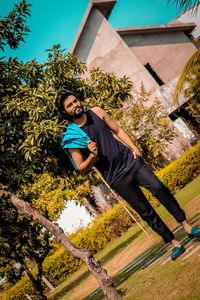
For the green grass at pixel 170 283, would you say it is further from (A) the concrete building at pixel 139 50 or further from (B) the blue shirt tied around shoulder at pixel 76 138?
(A) the concrete building at pixel 139 50

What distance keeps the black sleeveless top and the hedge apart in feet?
32.0

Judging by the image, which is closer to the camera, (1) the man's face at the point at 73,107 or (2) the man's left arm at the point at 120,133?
(1) the man's face at the point at 73,107

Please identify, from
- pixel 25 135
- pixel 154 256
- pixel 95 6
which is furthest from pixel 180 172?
pixel 95 6

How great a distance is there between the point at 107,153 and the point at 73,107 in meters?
0.68

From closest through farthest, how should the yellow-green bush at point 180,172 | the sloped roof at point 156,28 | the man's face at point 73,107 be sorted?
1. the man's face at point 73,107
2. the yellow-green bush at point 180,172
3. the sloped roof at point 156,28

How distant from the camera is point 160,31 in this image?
74.7ft

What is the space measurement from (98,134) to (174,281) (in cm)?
178

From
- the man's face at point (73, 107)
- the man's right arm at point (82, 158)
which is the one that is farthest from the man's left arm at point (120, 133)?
the man's right arm at point (82, 158)

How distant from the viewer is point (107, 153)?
3623 mm

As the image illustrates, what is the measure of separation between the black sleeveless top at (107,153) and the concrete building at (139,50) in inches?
522

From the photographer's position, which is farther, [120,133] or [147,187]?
[120,133]

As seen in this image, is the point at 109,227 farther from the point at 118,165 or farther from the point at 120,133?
the point at 118,165

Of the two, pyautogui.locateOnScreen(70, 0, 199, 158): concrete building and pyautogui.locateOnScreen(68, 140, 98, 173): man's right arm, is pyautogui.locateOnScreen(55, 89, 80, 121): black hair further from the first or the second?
pyautogui.locateOnScreen(70, 0, 199, 158): concrete building

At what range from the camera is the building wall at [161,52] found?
22203 millimetres
